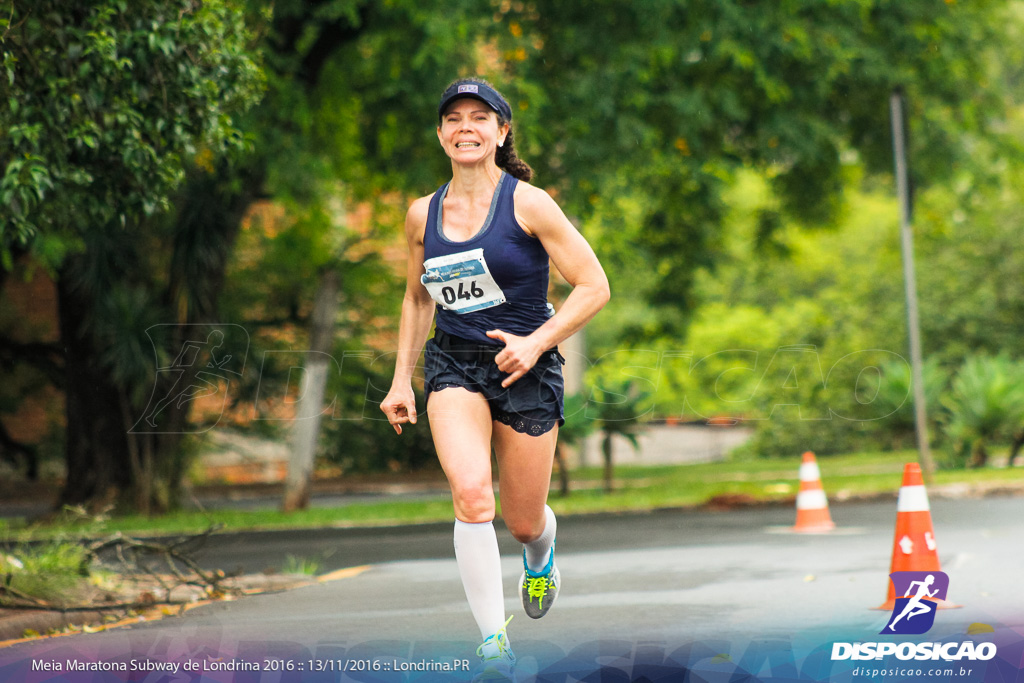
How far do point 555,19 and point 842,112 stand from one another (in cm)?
472

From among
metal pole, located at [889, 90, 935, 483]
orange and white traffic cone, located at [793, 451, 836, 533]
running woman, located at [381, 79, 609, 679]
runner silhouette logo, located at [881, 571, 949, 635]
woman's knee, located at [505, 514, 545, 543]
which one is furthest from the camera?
metal pole, located at [889, 90, 935, 483]

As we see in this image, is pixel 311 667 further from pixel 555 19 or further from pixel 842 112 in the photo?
pixel 842 112

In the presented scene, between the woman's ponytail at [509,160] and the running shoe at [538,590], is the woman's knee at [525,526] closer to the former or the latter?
the running shoe at [538,590]

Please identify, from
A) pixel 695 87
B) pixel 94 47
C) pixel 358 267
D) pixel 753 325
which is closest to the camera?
pixel 94 47

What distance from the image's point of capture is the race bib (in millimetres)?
4785

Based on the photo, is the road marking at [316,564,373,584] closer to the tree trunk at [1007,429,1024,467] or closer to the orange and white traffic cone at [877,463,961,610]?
the orange and white traffic cone at [877,463,961,610]

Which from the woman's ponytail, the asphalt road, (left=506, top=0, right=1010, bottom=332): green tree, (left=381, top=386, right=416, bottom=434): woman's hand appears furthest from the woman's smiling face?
(left=506, top=0, right=1010, bottom=332): green tree

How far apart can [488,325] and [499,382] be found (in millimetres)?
219

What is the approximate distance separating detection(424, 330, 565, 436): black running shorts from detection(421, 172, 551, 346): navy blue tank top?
7 cm

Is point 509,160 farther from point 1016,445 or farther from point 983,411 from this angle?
point 1016,445

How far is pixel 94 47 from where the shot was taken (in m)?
6.68

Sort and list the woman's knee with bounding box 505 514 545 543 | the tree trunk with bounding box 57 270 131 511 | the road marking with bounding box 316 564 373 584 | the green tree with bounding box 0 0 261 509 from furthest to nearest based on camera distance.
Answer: the tree trunk with bounding box 57 270 131 511 → the road marking with bounding box 316 564 373 584 → the green tree with bounding box 0 0 261 509 → the woman's knee with bounding box 505 514 545 543

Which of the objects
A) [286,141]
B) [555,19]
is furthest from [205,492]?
[555,19]

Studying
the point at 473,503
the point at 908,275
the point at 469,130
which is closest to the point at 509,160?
the point at 469,130
